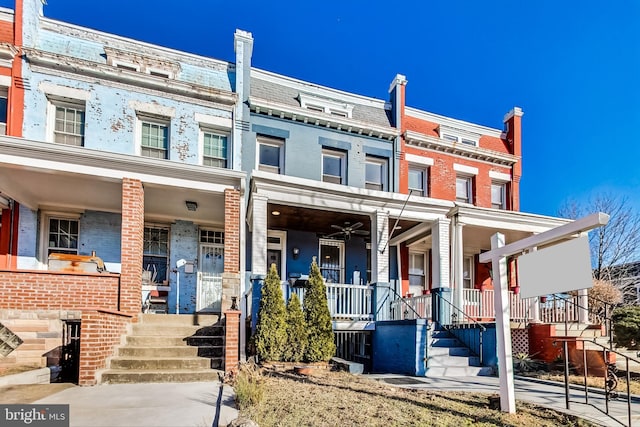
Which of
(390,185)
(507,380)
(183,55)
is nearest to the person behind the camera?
(507,380)

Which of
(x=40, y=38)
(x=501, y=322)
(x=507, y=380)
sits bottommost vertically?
(x=507, y=380)

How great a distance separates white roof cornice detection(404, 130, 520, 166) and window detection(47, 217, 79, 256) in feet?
33.9

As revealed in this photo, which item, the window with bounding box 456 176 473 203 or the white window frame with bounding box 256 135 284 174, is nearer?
the white window frame with bounding box 256 135 284 174

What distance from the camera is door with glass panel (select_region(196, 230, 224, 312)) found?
10609 millimetres

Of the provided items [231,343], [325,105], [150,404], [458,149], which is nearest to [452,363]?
[231,343]

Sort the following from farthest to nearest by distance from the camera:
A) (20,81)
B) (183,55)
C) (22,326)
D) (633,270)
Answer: (633,270), (183,55), (20,81), (22,326)

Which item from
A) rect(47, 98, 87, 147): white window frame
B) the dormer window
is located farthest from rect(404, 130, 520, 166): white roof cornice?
rect(47, 98, 87, 147): white window frame

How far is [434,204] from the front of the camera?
1083cm

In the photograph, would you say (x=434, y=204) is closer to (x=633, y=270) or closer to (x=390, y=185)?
(x=390, y=185)

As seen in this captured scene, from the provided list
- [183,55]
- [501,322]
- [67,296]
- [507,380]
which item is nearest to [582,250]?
[501,322]

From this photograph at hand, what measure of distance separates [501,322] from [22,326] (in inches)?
305

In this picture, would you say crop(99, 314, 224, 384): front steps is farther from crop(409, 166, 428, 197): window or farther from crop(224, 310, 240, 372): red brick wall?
crop(409, 166, 428, 197): window

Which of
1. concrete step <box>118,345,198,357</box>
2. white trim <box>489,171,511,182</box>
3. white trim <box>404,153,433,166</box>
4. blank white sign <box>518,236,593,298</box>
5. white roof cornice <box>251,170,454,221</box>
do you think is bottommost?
concrete step <box>118,345,198,357</box>

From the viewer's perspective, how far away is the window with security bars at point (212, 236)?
11805 mm
